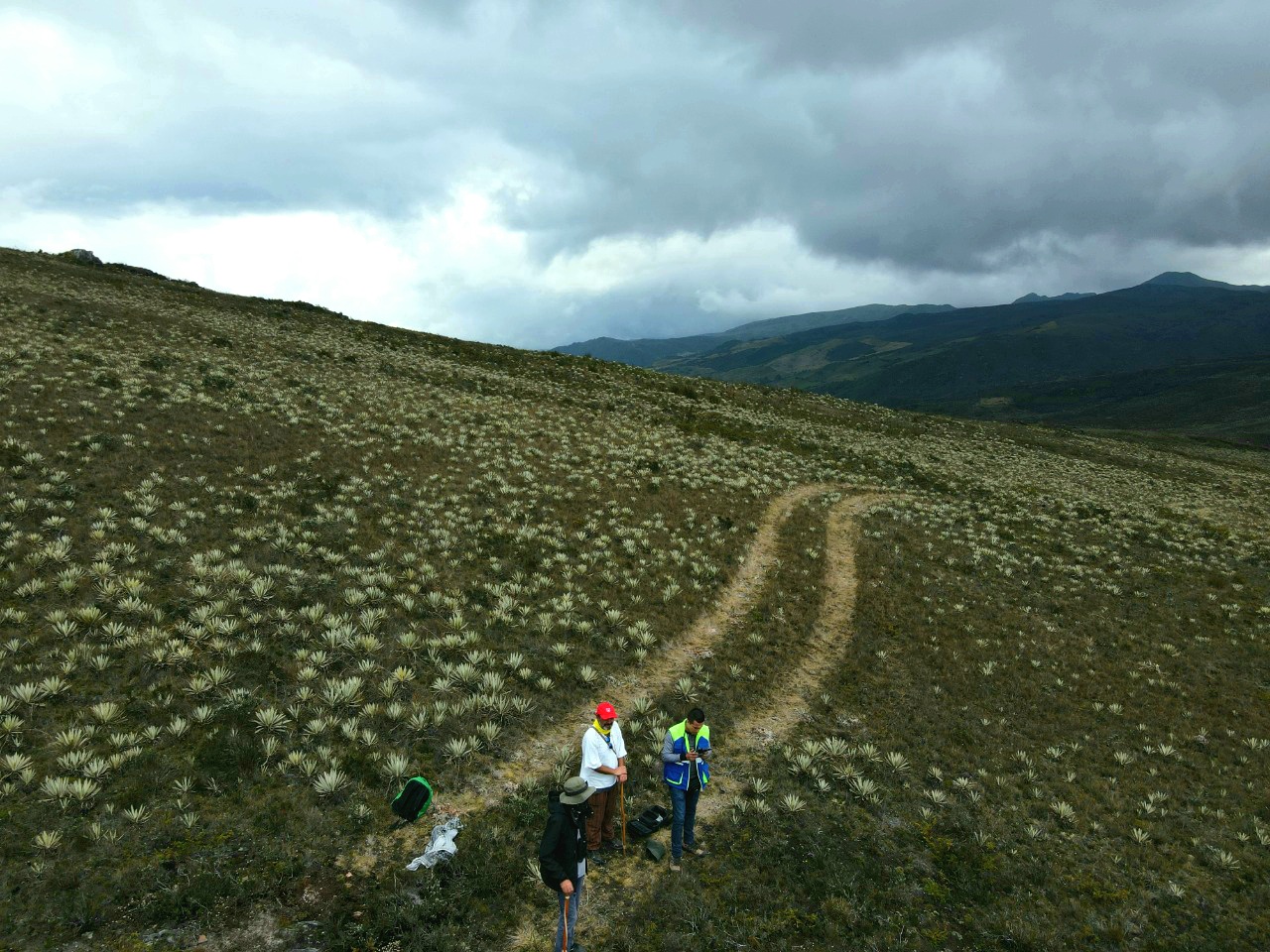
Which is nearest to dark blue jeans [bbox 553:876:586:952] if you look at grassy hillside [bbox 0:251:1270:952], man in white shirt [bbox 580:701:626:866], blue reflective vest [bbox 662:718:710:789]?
grassy hillside [bbox 0:251:1270:952]

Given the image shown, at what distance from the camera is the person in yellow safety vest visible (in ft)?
30.9

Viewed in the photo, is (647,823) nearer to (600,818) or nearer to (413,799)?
(600,818)

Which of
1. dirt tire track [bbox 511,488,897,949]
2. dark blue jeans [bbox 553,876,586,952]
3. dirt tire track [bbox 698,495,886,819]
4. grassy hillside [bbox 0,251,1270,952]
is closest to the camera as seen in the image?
dark blue jeans [bbox 553,876,586,952]

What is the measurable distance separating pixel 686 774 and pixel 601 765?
4.99 feet

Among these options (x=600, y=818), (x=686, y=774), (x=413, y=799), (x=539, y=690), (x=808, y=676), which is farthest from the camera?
(x=808, y=676)

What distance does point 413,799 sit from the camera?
7.77 metres

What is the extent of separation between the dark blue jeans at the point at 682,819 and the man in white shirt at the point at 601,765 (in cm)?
103

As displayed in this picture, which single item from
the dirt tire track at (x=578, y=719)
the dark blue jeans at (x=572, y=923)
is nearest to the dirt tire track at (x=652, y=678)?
the dirt tire track at (x=578, y=719)

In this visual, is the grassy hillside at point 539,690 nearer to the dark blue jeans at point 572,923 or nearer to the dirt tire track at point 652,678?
the dirt tire track at point 652,678

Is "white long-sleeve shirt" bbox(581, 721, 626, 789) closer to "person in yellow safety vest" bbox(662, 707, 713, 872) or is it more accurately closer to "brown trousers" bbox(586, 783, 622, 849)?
"brown trousers" bbox(586, 783, 622, 849)

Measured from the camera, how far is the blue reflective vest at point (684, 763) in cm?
944

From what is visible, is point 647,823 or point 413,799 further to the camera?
point 647,823

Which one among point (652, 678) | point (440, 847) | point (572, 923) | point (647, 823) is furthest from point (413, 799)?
point (652, 678)

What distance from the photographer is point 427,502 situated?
2311cm
